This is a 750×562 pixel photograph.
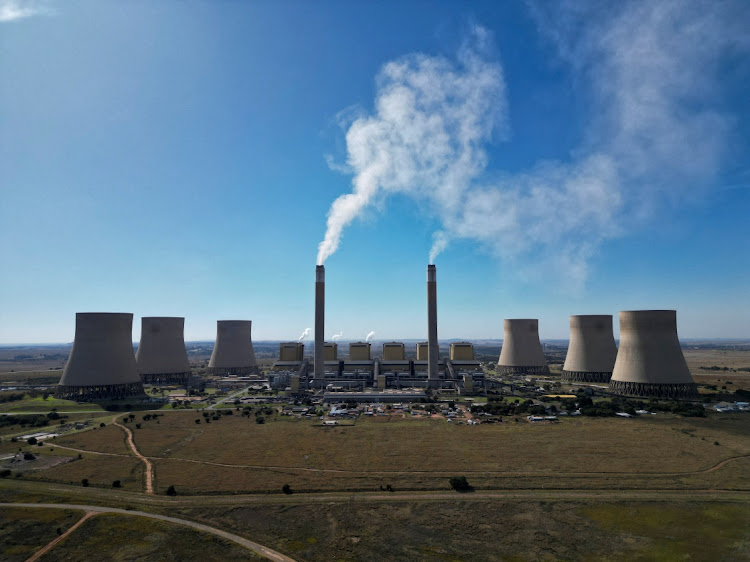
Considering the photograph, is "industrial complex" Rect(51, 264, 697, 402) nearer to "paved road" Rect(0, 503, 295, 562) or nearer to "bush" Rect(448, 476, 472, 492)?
"bush" Rect(448, 476, 472, 492)

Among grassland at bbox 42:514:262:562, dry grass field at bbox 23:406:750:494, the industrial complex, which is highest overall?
the industrial complex

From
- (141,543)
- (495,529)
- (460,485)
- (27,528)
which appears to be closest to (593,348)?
(460,485)

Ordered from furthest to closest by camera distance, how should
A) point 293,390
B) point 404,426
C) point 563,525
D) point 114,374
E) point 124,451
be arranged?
point 293,390 → point 114,374 → point 404,426 → point 124,451 → point 563,525

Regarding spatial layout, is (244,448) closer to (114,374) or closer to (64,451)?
(64,451)

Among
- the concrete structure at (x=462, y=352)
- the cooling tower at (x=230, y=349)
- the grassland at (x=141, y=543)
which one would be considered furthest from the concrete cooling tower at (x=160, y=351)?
the grassland at (x=141, y=543)

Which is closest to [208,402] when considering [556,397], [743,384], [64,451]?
[64,451]

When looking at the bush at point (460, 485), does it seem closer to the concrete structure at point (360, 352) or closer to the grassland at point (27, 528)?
the grassland at point (27, 528)

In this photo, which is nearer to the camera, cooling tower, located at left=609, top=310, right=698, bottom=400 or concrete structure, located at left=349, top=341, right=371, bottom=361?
cooling tower, located at left=609, top=310, right=698, bottom=400

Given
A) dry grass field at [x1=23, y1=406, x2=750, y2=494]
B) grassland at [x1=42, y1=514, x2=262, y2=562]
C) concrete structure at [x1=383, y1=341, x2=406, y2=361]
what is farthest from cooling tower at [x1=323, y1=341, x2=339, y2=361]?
grassland at [x1=42, y1=514, x2=262, y2=562]

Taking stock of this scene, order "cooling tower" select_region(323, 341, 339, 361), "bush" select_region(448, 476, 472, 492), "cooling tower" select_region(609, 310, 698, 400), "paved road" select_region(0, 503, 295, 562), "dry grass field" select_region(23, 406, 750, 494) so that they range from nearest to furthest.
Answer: "paved road" select_region(0, 503, 295, 562)
"bush" select_region(448, 476, 472, 492)
"dry grass field" select_region(23, 406, 750, 494)
"cooling tower" select_region(609, 310, 698, 400)
"cooling tower" select_region(323, 341, 339, 361)
